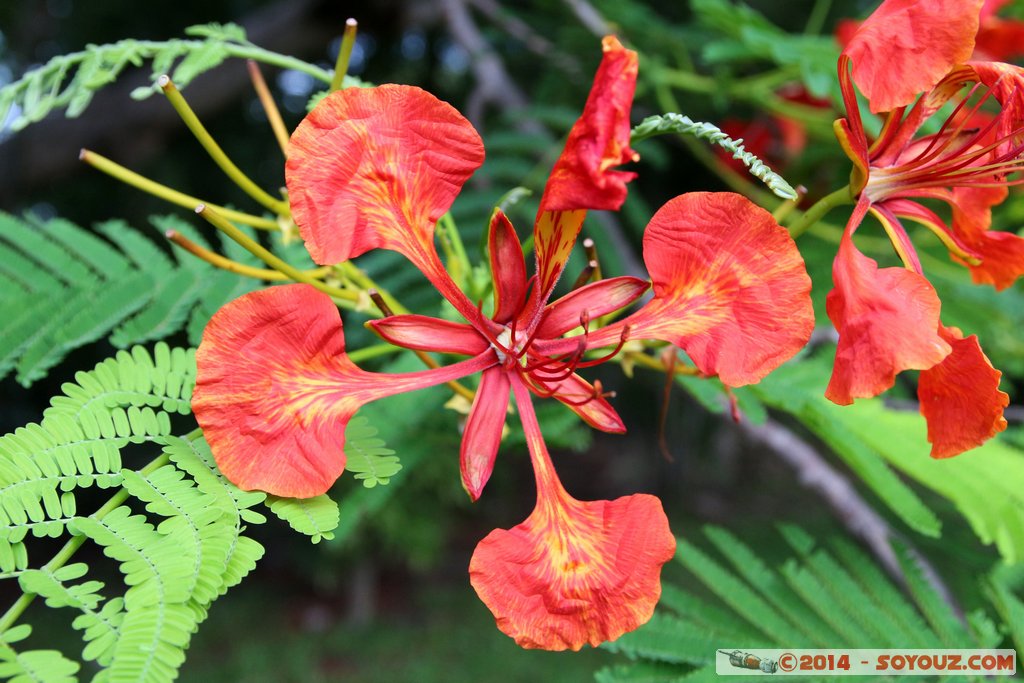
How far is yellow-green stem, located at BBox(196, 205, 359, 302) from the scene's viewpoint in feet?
2.49

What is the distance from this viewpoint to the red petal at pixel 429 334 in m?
0.84

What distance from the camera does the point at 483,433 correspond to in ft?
2.76

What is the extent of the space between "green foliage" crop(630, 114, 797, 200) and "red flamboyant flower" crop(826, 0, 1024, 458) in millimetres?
133

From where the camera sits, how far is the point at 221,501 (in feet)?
2.56

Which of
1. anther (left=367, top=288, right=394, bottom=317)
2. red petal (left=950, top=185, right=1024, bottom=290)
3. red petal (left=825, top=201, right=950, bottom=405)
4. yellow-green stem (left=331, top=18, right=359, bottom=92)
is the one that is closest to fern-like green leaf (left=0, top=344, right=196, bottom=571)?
anther (left=367, top=288, right=394, bottom=317)

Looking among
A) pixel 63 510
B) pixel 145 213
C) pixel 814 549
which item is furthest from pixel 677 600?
pixel 145 213

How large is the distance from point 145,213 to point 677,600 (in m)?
3.77

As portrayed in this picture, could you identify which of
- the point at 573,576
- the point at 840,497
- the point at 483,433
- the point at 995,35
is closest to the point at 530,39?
the point at 995,35

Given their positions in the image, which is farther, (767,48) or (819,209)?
(767,48)

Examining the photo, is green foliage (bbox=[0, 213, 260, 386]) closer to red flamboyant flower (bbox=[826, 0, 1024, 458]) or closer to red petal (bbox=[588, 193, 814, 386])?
red petal (bbox=[588, 193, 814, 386])

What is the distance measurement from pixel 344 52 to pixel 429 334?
1.07 feet

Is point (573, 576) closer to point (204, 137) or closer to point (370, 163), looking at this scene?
point (370, 163)

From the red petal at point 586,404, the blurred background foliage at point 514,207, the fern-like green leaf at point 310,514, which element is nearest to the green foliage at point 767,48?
the blurred background foliage at point 514,207

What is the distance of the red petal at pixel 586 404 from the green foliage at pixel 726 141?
0.87ft
